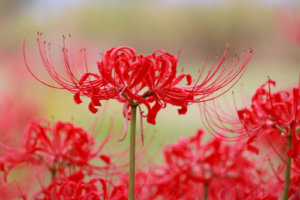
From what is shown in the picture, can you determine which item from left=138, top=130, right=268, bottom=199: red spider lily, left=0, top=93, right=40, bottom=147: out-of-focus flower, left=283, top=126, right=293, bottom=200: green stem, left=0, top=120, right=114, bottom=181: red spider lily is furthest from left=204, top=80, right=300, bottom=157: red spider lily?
left=0, top=93, right=40, bottom=147: out-of-focus flower

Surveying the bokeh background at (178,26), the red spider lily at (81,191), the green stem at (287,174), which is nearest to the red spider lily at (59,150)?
the red spider lily at (81,191)

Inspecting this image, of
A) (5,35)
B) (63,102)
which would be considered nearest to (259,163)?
(63,102)

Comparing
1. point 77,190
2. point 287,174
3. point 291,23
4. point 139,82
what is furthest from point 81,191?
point 291,23

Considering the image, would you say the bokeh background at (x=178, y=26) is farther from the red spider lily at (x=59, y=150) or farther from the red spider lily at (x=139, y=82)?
the red spider lily at (x=139, y=82)

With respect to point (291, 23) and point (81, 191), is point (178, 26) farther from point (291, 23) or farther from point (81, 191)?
point (81, 191)

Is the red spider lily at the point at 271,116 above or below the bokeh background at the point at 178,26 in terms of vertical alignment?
below

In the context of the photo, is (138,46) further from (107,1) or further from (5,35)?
(5,35)

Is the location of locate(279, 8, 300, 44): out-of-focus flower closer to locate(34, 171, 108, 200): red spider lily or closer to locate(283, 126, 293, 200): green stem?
locate(283, 126, 293, 200): green stem
